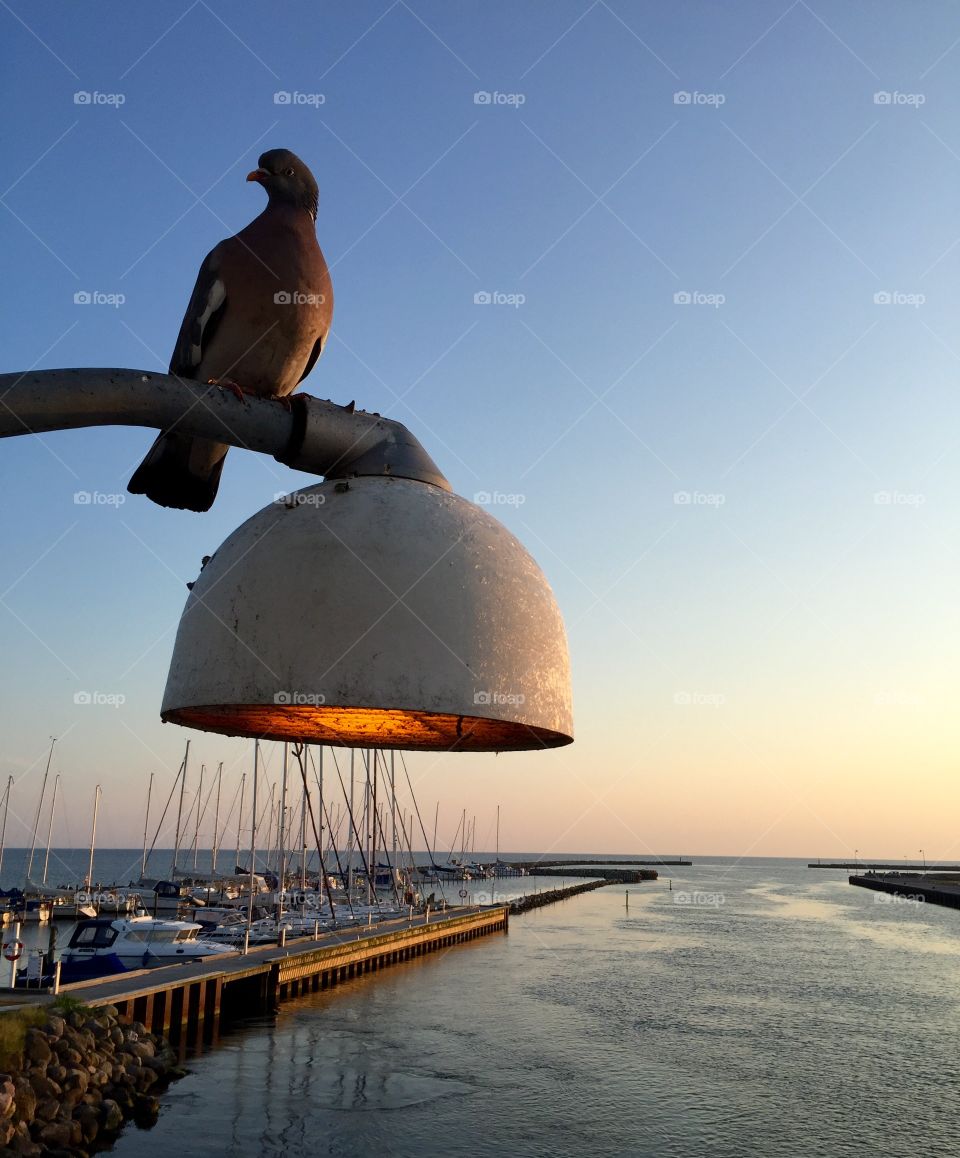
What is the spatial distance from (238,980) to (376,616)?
1363 inches

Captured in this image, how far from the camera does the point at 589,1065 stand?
97.3 feet

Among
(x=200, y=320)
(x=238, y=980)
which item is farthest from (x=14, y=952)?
(x=200, y=320)

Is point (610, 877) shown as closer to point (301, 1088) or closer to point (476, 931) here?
point (476, 931)

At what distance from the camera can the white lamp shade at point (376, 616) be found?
2.30m

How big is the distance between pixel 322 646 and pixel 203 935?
5173 centimetres

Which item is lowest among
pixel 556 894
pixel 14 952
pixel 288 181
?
pixel 556 894

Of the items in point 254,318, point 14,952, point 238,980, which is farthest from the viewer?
point 238,980

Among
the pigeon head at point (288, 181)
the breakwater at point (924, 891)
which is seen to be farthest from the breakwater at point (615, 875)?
the pigeon head at point (288, 181)

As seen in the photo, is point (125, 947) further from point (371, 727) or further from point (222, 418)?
point (222, 418)

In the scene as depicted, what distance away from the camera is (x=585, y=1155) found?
70.6ft

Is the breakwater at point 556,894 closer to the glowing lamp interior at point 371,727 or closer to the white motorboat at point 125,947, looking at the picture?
the white motorboat at point 125,947

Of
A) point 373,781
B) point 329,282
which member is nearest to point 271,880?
point 373,781

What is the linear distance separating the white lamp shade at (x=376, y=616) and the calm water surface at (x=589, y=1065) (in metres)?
22.8

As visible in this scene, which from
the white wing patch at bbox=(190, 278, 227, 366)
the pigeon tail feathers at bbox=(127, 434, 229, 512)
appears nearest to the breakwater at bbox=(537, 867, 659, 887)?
the white wing patch at bbox=(190, 278, 227, 366)
